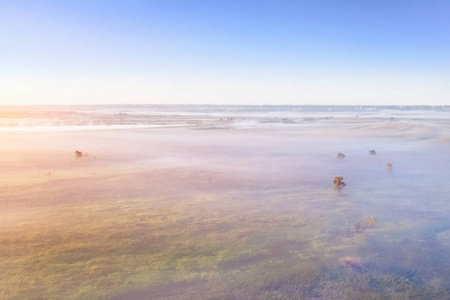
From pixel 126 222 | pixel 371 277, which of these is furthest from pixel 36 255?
Answer: pixel 371 277

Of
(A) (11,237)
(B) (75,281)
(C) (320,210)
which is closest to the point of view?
(B) (75,281)

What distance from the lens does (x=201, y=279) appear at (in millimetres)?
5527

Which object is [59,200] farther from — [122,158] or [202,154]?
[202,154]

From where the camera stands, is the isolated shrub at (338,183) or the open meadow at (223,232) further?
the isolated shrub at (338,183)

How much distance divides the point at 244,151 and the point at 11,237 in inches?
545

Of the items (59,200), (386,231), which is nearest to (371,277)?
(386,231)

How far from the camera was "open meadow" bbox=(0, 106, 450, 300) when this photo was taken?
212 inches

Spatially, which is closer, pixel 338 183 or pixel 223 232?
pixel 223 232

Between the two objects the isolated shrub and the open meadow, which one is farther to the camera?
the isolated shrub

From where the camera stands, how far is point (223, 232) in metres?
7.41

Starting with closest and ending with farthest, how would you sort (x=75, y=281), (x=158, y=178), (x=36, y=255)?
(x=75, y=281)
(x=36, y=255)
(x=158, y=178)

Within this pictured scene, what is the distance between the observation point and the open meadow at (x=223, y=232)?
5.38 meters

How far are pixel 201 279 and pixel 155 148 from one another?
1561 centimetres

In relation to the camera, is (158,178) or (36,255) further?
(158,178)
